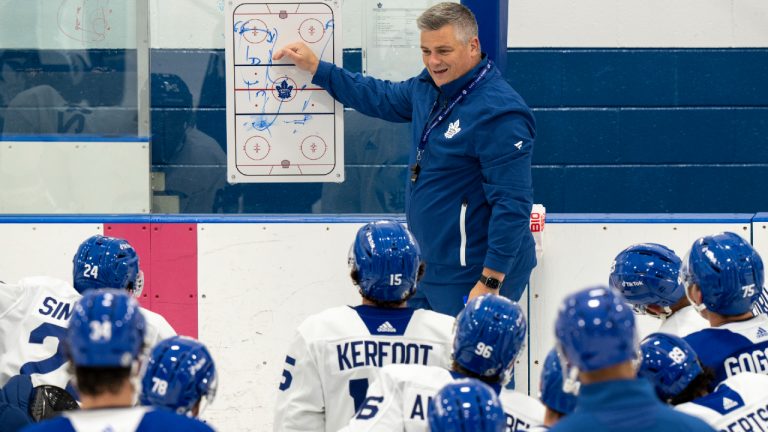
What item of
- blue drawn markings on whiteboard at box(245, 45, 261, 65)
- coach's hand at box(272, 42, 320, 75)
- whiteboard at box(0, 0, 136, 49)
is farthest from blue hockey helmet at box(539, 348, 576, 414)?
whiteboard at box(0, 0, 136, 49)

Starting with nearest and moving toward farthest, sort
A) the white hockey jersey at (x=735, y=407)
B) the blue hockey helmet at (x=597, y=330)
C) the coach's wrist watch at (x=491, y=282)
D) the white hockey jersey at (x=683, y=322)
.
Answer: the blue hockey helmet at (x=597, y=330)
the white hockey jersey at (x=735, y=407)
the white hockey jersey at (x=683, y=322)
the coach's wrist watch at (x=491, y=282)

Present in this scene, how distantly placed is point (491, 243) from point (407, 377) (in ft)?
5.64

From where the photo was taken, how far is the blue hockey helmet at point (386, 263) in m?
3.50

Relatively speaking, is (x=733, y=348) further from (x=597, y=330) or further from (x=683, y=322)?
(x=597, y=330)

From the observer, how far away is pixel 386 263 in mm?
3494

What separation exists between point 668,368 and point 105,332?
1.37 meters

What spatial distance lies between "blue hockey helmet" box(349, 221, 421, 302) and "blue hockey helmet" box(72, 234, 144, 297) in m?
0.93

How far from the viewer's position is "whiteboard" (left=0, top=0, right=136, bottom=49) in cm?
561

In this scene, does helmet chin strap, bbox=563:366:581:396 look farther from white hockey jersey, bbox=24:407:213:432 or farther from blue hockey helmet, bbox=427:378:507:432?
white hockey jersey, bbox=24:407:213:432

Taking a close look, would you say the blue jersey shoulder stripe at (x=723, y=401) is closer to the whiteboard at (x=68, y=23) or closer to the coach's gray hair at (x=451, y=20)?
the coach's gray hair at (x=451, y=20)

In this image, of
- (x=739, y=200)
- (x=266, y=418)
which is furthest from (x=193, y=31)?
(x=739, y=200)

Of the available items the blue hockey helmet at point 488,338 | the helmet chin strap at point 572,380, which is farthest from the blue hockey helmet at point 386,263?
the helmet chin strap at point 572,380

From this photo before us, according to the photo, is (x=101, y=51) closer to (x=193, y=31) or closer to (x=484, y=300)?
(x=193, y=31)

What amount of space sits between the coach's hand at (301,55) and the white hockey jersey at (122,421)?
327 centimetres
